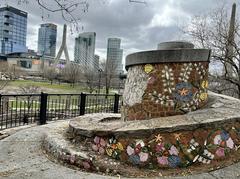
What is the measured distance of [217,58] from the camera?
43.4 feet

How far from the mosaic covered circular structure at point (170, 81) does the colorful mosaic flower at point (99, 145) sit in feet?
3.33

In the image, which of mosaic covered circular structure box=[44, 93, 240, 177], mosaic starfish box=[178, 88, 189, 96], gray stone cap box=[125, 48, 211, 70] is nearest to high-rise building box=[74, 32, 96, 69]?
gray stone cap box=[125, 48, 211, 70]

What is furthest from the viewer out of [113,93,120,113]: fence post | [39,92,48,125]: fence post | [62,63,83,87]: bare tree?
→ [62,63,83,87]: bare tree

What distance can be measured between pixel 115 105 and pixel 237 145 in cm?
803

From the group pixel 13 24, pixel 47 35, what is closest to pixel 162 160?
pixel 13 24

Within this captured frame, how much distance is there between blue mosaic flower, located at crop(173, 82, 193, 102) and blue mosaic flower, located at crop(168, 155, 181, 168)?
114 cm

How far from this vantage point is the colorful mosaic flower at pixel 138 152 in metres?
3.93

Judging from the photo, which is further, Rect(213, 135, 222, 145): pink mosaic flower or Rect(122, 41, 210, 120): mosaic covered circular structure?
Rect(122, 41, 210, 120): mosaic covered circular structure

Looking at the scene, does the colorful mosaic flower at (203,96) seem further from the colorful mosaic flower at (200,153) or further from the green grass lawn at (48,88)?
the green grass lawn at (48,88)

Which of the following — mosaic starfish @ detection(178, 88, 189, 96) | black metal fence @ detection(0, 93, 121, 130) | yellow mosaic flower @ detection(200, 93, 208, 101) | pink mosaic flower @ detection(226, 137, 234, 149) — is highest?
mosaic starfish @ detection(178, 88, 189, 96)

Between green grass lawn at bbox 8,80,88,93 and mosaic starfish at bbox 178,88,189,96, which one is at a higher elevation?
mosaic starfish at bbox 178,88,189,96

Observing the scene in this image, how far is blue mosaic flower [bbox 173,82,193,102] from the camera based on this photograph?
4.68 metres

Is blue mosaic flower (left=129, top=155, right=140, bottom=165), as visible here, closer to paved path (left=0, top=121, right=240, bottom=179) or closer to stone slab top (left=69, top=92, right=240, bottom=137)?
stone slab top (left=69, top=92, right=240, bottom=137)

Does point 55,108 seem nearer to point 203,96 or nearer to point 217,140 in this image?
point 203,96
